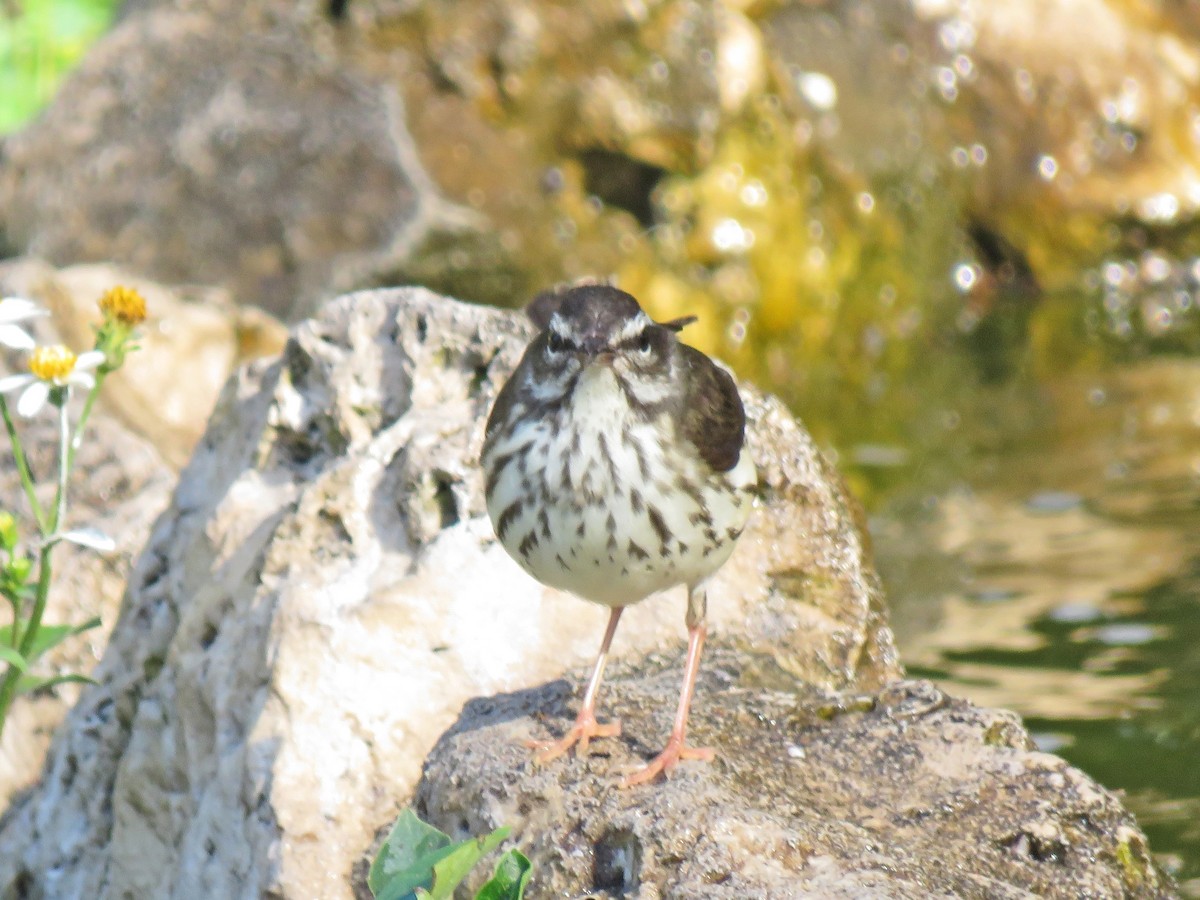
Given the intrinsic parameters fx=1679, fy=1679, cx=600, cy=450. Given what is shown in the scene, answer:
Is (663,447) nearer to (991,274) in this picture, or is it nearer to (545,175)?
(545,175)

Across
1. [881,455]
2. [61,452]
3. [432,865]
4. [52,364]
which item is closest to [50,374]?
[52,364]

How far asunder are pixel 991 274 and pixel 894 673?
26.5 ft

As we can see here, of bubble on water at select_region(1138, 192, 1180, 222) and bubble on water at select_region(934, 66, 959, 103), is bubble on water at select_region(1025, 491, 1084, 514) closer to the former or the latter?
bubble on water at select_region(1138, 192, 1180, 222)

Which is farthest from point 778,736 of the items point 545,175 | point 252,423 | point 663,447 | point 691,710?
point 545,175

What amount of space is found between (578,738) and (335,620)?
2.66ft

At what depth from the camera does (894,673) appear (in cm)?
510

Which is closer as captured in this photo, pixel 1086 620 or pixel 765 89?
pixel 1086 620

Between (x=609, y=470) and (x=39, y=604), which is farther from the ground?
(x=609, y=470)

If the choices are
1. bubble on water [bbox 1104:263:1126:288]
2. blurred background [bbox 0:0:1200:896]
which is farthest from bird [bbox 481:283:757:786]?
bubble on water [bbox 1104:263:1126:288]

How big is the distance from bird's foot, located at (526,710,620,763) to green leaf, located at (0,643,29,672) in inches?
49.5

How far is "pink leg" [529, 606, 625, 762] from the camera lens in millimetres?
3949

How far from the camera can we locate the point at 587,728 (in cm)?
409

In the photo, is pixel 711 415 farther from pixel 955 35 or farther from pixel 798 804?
pixel 955 35

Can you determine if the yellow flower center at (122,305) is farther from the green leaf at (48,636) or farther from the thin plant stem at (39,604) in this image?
the green leaf at (48,636)
